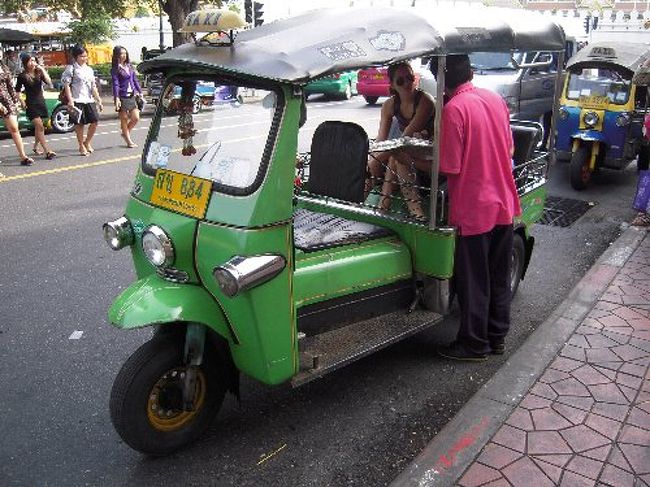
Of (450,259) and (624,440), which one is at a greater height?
(450,259)

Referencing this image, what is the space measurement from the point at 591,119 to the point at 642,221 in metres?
2.16

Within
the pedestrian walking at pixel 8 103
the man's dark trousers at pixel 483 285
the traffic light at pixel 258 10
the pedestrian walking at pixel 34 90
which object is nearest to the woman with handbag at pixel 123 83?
the pedestrian walking at pixel 34 90

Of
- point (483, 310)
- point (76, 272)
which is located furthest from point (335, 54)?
point (76, 272)

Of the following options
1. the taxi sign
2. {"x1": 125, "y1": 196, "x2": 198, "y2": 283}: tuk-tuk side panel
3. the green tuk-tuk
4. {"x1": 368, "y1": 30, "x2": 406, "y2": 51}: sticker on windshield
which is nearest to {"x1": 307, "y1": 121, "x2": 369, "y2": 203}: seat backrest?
the green tuk-tuk

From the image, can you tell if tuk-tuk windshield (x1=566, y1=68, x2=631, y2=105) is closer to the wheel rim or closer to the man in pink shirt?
the man in pink shirt

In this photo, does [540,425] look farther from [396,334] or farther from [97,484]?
[97,484]

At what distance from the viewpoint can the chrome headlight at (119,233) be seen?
325cm

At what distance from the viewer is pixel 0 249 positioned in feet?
19.7

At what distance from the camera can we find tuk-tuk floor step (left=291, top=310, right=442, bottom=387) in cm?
319

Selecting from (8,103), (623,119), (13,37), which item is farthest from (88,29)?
(623,119)

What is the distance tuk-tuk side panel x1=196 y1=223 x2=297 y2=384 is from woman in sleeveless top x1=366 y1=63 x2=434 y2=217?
1.47 metres

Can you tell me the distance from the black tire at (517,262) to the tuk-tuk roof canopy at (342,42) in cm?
148

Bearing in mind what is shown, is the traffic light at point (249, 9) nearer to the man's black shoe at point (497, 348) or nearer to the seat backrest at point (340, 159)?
the seat backrest at point (340, 159)

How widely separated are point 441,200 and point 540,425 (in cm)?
146
